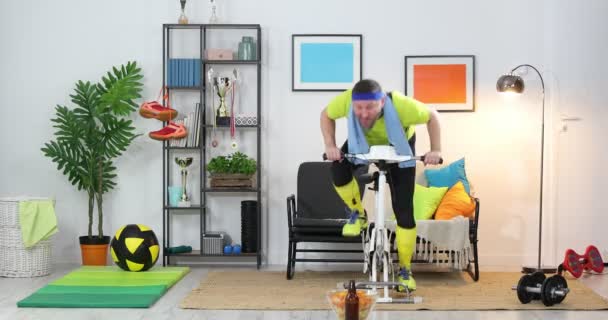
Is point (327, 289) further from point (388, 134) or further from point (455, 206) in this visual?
point (388, 134)

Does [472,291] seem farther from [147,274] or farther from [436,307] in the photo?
[147,274]

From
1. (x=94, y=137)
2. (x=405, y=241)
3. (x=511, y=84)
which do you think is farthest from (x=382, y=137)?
(x=94, y=137)

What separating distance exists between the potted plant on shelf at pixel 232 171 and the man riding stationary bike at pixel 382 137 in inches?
61.0

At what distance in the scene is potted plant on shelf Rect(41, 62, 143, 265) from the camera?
6387 millimetres

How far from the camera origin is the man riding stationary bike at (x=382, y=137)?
4.43m

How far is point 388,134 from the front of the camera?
458cm

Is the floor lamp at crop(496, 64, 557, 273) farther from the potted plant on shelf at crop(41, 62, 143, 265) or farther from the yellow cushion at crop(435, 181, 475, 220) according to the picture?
the potted plant on shelf at crop(41, 62, 143, 265)

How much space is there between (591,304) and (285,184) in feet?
8.44

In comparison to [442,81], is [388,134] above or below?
below

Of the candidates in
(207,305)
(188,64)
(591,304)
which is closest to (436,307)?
(591,304)

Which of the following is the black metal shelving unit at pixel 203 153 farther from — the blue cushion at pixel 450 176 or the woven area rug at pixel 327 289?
the blue cushion at pixel 450 176

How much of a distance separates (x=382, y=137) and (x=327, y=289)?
48.2 inches

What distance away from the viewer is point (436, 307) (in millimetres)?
4852

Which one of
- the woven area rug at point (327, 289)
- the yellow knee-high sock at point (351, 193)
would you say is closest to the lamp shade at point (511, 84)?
the woven area rug at point (327, 289)
